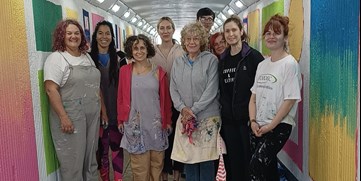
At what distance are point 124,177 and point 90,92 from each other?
4.25ft

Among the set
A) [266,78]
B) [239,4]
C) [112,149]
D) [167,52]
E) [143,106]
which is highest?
[239,4]

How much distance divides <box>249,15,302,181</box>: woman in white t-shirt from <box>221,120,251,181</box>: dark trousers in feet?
0.77

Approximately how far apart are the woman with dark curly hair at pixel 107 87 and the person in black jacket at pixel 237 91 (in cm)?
102

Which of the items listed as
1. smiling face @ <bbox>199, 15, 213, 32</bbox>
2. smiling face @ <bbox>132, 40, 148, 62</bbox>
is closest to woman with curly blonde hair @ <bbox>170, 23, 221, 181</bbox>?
smiling face @ <bbox>132, 40, 148, 62</bbox>

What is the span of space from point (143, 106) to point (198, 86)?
0.50m

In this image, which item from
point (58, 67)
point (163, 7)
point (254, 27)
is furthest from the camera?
point (163, 7)

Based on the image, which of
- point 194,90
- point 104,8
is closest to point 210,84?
point 194,90

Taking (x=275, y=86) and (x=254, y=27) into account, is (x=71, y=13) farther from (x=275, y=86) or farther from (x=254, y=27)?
(x=254, y=27)

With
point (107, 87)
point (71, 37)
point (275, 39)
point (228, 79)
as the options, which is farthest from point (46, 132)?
point (275, 39)

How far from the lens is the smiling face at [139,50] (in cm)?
310

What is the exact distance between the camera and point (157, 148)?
3160 mm

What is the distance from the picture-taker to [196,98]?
2967mm

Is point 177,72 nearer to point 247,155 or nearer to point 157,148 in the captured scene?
point 157,148

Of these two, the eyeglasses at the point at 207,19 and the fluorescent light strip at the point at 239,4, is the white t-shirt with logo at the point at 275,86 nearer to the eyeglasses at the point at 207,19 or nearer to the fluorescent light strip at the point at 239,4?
the eyeglasses at the point at 207,19
